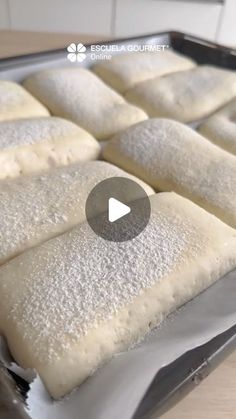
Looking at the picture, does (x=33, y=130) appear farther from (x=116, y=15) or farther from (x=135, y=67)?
(x=116, y=15)

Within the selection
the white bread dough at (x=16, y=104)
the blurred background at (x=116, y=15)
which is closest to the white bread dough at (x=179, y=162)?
the white bread dough at (x=16, y=104)

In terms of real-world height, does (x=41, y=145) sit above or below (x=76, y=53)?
below

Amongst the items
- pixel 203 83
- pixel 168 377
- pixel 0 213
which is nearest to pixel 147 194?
pixel 0 213

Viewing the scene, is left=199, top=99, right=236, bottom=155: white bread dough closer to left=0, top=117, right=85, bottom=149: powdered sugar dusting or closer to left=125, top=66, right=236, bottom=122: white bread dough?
left=125, top=66, right=236, bottom=122: white bread dough

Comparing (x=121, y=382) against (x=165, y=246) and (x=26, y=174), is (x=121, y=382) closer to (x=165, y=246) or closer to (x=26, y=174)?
(x=165, y=246)

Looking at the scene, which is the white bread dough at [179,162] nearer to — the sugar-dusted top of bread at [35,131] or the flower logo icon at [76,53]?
the sugar-dusted top of bread at [35,131]
